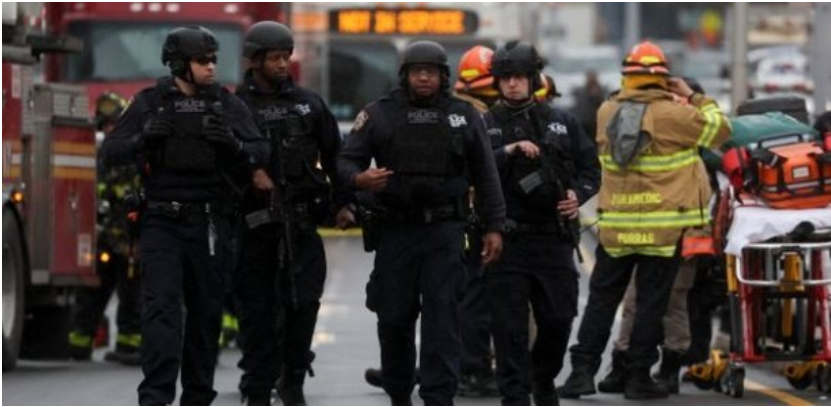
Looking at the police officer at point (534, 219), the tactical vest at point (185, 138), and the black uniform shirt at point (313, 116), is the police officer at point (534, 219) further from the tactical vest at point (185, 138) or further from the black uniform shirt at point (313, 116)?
the tactical vest at point (185, 138)

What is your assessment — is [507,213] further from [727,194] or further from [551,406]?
[727,194]

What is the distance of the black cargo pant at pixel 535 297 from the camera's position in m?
13.4

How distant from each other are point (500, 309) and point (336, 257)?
69.0ft

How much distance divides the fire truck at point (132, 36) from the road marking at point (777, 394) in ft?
40.8

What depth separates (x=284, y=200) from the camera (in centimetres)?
1335

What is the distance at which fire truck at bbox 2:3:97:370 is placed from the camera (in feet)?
57.8

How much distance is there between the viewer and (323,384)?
16.4m

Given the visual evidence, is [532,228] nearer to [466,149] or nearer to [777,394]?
[466,149]

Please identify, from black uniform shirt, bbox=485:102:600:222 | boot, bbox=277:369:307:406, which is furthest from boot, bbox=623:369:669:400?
boot, bbox=277:369:307:406

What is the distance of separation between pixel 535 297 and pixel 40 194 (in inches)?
226

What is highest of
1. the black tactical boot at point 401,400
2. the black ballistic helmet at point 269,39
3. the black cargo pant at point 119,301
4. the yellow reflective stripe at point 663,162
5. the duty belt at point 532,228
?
the black ballistic helmet at point 269,39

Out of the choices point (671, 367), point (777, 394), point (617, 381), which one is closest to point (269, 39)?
point (617, 381)

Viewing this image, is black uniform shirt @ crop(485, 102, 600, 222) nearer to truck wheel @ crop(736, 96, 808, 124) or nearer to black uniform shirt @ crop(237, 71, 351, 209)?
black uniform shirt @ crop(237, 71, 351, 209)

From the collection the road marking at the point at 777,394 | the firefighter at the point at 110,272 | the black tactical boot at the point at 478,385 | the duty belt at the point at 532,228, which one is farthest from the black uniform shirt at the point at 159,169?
the firefighter at the point at 110,272
